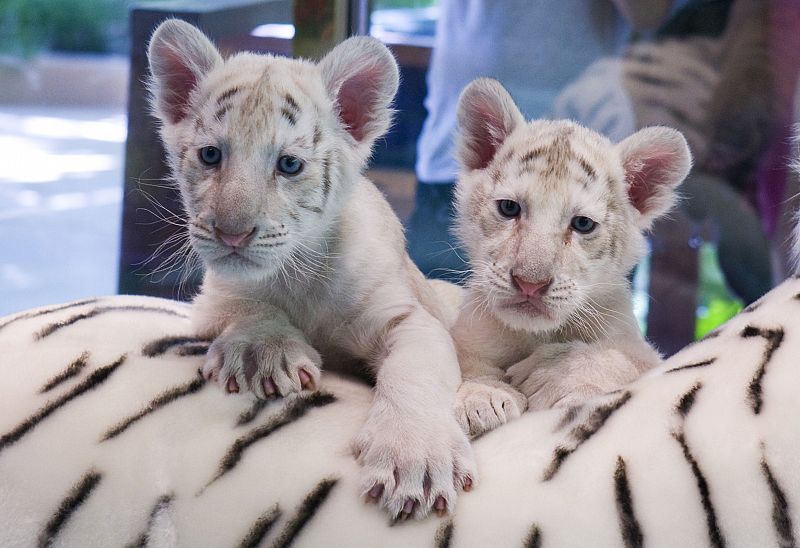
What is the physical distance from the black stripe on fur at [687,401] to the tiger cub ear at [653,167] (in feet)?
1.24

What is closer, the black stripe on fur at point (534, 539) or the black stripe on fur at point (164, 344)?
the black stripe on fur at point (534, 539)

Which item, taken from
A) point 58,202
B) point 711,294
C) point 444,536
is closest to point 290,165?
point 444,536

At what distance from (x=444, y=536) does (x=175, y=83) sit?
2.45ft

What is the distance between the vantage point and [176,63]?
1241mm

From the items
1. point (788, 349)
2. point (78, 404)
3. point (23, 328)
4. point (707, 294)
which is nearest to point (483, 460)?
point (788, 349)

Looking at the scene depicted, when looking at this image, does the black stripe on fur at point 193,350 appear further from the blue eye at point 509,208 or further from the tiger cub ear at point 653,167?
the tiger cub ear at point 653,167

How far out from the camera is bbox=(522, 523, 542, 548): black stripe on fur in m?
0.90

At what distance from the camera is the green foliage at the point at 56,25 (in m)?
1.70

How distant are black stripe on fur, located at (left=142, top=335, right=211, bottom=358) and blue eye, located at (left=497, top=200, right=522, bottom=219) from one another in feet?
1.58

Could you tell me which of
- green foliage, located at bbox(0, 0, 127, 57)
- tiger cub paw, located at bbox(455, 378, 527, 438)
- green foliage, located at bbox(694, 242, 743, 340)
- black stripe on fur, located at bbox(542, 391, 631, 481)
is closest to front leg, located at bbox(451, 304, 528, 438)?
tiger cub paw, located at bbox(455, 378, 527, 438)

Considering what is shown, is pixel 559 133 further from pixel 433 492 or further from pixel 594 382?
pixel 433 492

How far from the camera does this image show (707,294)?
2303mm

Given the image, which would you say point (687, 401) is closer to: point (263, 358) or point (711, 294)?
point (263, 358)

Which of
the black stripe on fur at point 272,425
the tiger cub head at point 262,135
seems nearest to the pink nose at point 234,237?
the tiger cub head at point 262,135
